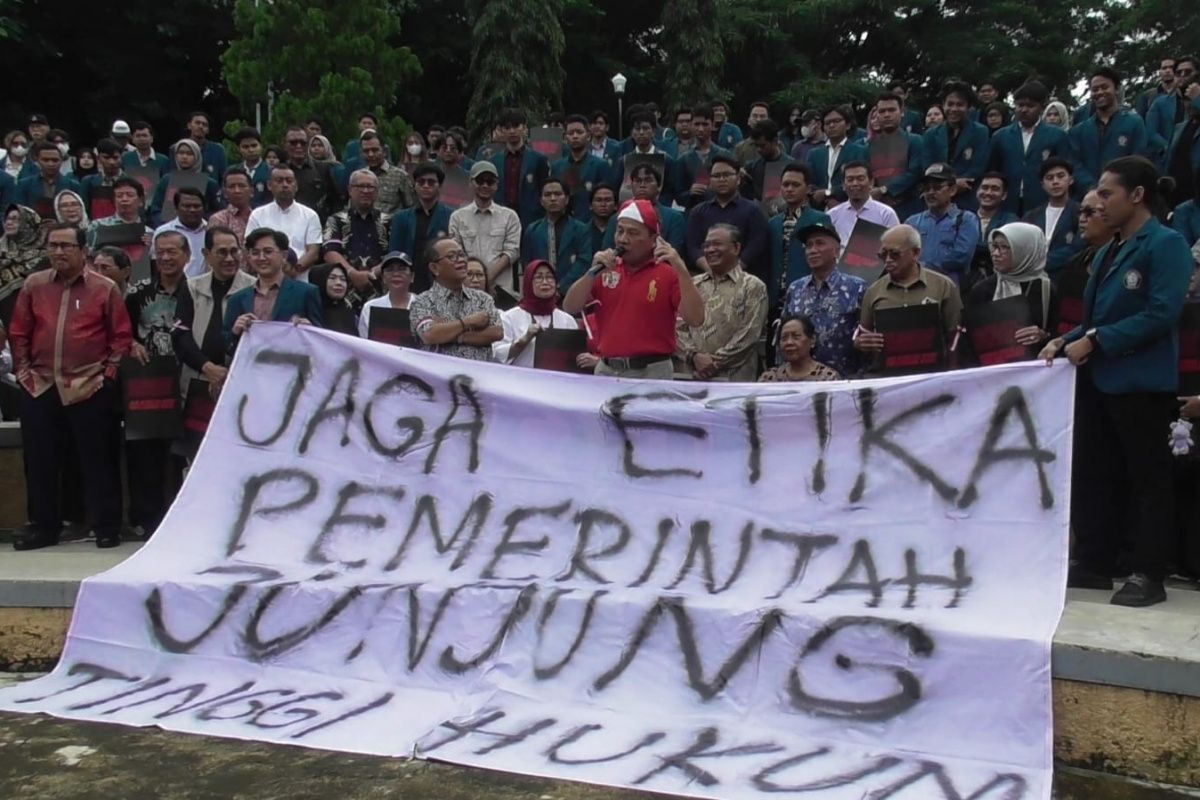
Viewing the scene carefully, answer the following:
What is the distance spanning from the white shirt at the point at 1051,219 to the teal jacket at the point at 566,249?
3.21m

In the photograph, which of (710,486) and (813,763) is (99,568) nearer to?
(710,486)

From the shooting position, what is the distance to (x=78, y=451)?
7.39 metres

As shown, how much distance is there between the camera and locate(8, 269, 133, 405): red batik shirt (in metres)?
7.20

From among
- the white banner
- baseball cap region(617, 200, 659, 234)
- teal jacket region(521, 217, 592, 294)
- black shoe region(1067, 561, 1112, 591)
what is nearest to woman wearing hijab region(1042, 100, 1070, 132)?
teal jacket region(521, 217, 592, 294)

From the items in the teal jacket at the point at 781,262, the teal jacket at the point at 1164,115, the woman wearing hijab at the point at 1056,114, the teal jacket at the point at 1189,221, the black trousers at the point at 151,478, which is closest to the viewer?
the black trousers at the point at 151,478

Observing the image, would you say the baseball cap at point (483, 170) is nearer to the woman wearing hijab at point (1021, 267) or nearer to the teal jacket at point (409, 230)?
the teal jacket at point (409, 230)

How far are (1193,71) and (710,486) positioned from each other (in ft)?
28.2

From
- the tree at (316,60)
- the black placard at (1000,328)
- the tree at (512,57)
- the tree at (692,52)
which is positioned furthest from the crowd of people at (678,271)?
the tree at (692,52)

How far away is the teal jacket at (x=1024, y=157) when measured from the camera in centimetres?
986

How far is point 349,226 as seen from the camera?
9.86 m

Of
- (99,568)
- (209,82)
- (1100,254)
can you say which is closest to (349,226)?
(99,568)

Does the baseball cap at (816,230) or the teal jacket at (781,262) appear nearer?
the baseball cap at (816,230)

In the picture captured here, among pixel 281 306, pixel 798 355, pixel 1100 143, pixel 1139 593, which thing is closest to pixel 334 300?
pixel 281 306

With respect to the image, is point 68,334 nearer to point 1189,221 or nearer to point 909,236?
point 909,236
